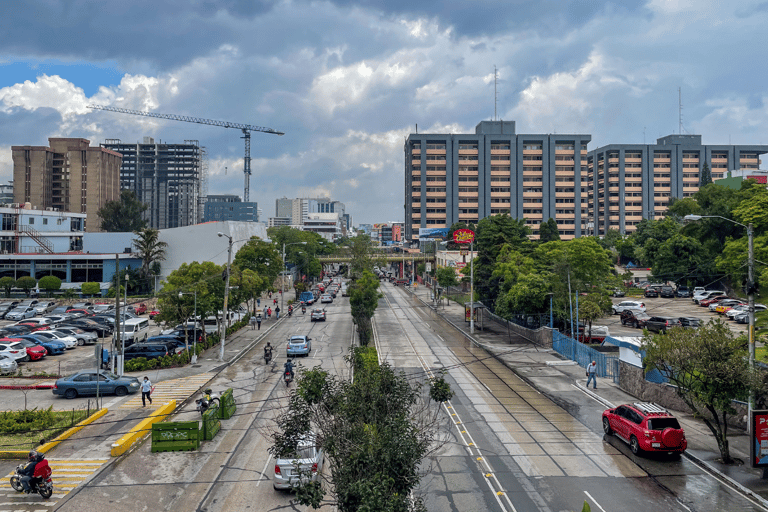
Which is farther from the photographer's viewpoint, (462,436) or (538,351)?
(538,351)

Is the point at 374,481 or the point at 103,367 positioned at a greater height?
the point at 374,481

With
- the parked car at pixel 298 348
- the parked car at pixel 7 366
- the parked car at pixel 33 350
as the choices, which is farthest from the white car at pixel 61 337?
the parked car at pixel 298 348

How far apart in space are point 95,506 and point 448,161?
149m

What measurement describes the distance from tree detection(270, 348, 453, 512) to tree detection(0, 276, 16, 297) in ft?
263

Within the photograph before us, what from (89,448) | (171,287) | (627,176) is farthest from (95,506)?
(627,176)

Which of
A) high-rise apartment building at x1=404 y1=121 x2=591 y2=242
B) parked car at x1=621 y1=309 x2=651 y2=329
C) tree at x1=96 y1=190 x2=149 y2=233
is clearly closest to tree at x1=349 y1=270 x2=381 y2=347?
parked car at x1=621 y1=309 x2=651 y2=329

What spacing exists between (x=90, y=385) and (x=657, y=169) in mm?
163175

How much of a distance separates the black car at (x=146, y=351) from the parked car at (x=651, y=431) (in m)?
29.9

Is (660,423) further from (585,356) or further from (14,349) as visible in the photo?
(14,349)

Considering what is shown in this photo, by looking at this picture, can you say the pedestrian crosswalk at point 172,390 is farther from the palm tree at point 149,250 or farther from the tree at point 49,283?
the tree at point 49,283

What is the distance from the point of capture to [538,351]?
1705 inches

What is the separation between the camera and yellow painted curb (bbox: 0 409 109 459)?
19688 mm

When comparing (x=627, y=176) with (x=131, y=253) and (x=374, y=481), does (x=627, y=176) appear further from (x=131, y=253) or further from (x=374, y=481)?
(x=374, y=481)

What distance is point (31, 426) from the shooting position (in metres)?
22.6
